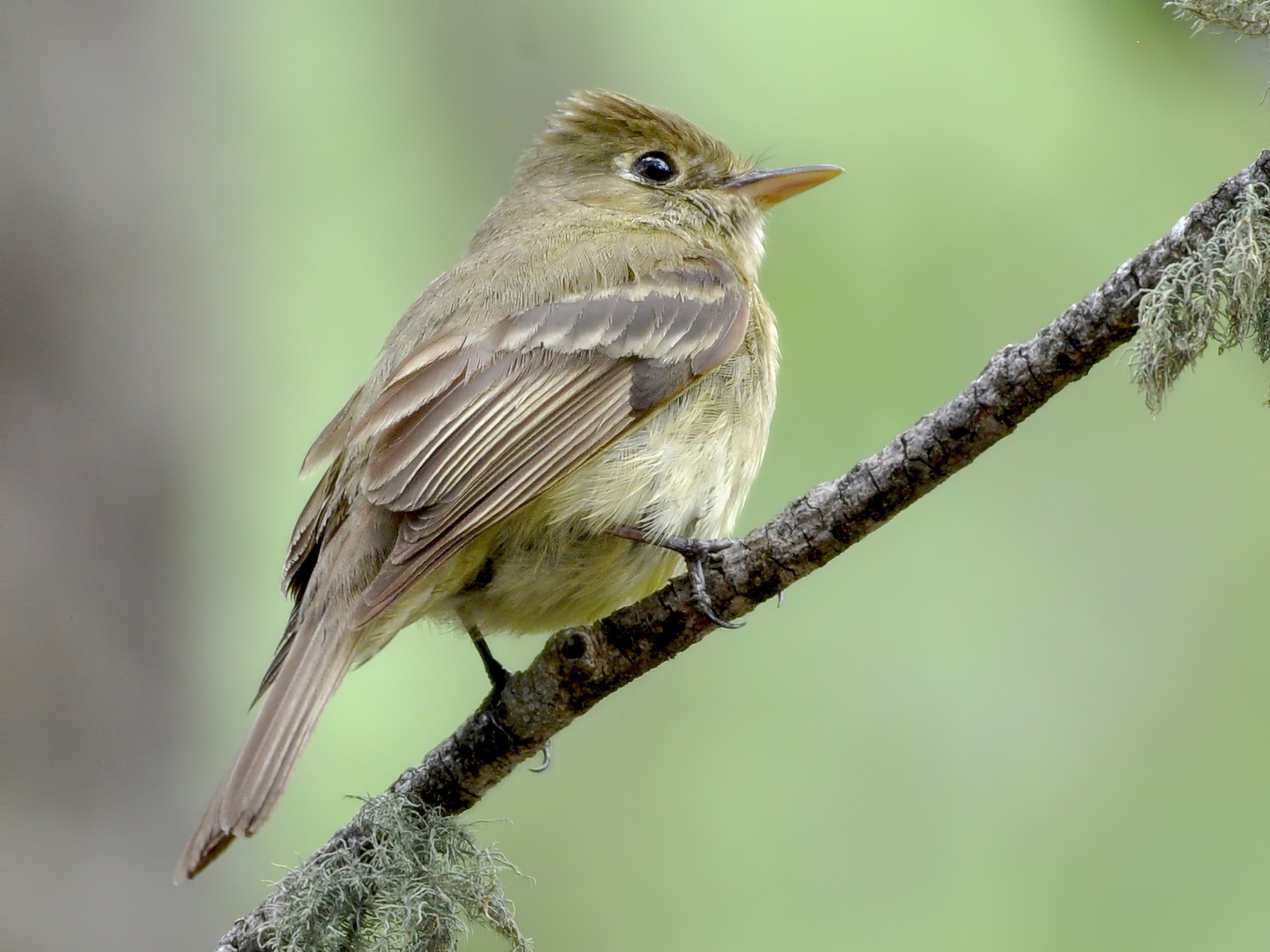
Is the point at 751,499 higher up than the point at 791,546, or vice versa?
the point at 791,546

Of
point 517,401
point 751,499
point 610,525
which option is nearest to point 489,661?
point 610,525

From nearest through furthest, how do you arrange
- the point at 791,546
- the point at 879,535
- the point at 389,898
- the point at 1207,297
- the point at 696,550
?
the point at 1207,297 < the point at 791,546 < the point at 389,898 < the point at 696,550 < the point at 879,535

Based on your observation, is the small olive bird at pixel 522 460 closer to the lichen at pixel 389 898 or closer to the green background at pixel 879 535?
the lichen at pixel 389 898

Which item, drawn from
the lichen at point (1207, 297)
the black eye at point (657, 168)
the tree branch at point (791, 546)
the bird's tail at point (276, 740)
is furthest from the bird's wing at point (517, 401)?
the lichen at point (1207, 297)

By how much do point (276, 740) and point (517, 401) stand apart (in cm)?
104

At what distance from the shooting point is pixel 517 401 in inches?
134

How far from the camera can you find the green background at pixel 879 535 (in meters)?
4.44

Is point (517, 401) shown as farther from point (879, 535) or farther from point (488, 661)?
Result: point (879, 535)

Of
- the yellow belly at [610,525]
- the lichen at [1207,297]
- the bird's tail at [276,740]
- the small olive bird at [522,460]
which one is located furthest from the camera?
the yellow belly at [610,525]

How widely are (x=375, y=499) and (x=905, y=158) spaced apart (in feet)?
8.57

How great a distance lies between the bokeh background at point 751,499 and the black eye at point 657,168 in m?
0.56

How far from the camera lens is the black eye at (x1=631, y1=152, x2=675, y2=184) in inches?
176

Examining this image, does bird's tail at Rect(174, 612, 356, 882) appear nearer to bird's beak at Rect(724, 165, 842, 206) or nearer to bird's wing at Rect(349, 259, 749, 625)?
bird's wing at Rect(349, 259, 749, 625)

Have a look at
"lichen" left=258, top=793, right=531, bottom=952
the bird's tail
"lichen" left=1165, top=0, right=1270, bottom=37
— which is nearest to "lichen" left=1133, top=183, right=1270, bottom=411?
"lichen" left=1165, top=0, right=1270, bottom=37
